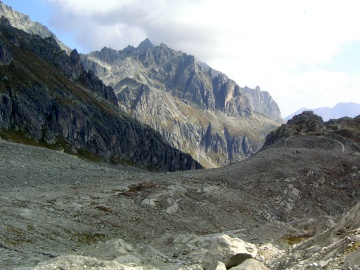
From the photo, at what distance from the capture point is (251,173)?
55000 mm

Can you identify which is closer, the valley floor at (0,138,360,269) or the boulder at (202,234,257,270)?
the boulder at (202,234,257,270)

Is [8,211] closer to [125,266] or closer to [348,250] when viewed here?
[125,266]

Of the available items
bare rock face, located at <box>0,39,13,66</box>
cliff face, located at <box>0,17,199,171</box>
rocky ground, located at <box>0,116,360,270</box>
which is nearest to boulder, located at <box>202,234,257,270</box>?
rocky ground, located at <box>0,116,360,270</box>

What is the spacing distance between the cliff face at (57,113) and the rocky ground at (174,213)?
65099 millimetres

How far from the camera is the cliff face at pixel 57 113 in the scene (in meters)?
126

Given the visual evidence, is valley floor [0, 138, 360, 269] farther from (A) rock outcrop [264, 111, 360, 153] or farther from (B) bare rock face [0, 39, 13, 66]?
(B) bare rock face [0, 39, 13, 66]

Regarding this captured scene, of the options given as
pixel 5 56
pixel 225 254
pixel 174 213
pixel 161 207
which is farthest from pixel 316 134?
pixel 5 56

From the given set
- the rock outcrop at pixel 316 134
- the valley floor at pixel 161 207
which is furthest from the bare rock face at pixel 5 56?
the rock outcrop at pixel 316 134

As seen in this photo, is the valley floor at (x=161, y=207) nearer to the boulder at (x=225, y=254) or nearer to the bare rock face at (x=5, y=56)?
the boulder at (x=225, y=254)

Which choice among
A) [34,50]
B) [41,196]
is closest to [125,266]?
[41,196]

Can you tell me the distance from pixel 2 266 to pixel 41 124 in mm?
121501

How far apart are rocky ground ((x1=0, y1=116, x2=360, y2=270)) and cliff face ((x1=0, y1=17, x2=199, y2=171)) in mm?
65099

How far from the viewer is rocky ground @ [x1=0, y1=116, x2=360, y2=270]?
2127 centimetres

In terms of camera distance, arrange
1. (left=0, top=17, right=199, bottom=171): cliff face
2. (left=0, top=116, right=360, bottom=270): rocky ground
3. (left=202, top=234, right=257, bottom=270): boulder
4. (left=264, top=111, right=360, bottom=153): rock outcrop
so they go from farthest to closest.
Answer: (left=0, top=17, right=199, bottom=171): cliff face
(left=264, top=111, right=360, bottom=153): rock outcrop
(left=0, top=116, right=360, bottom=270): rocky ground
(left=202, top=234, right=257, bottom=270): boulder
